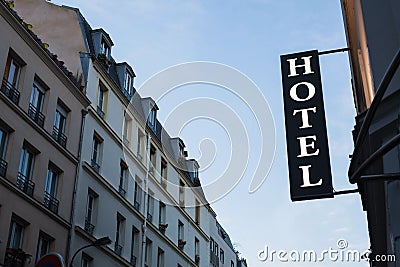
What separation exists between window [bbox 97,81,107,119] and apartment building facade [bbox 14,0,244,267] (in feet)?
0.17

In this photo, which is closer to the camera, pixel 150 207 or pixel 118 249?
pixel 118 249

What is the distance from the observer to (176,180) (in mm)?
38094

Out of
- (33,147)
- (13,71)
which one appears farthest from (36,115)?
(13,71)

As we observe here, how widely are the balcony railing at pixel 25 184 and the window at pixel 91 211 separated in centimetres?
437

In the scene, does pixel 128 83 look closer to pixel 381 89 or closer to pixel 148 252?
pixel 148 252

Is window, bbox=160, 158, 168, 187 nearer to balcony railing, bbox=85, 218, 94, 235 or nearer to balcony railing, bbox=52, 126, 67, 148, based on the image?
balcony railing, bbox=85, 218, 94, 235

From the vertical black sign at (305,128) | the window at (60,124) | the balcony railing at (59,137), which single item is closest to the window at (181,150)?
the window at (60,124)

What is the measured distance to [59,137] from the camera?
23.8 metres

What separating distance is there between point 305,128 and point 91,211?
51.5 feet

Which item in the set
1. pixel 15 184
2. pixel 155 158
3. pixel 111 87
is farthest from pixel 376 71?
pixel 155 158

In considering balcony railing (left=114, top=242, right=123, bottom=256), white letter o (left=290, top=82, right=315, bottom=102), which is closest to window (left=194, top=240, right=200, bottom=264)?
balcony railing (left=114, top=242, right=123, bottom=256)

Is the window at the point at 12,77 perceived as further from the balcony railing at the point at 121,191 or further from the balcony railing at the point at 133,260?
the balcony railing at the point at 133,260

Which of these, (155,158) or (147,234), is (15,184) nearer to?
(147,234)

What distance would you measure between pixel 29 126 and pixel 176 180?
1759 centimetres
